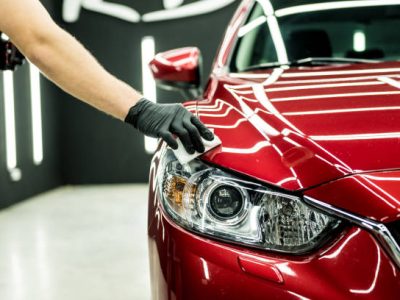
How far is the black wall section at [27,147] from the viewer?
15.5 ft

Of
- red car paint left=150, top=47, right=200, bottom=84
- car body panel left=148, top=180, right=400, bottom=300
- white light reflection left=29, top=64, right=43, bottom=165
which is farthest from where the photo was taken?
white light reflection left=29, top=64, right=43, bottom=165

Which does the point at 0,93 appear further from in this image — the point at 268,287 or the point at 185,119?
the point at 268,287

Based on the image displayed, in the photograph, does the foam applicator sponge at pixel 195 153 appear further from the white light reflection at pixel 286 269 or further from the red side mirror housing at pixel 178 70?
the red side mirror housing at pixel 178 70

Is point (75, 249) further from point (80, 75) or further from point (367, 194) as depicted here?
point (367, 194)

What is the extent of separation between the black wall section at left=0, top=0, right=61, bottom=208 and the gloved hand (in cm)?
359

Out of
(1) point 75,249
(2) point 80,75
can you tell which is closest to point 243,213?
(2) point 80,75

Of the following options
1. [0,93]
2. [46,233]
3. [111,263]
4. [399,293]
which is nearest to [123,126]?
[0,93]

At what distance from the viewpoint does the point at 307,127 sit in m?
1.17

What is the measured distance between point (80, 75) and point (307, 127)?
460 mm

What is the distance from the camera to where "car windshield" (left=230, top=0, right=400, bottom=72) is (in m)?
2.01

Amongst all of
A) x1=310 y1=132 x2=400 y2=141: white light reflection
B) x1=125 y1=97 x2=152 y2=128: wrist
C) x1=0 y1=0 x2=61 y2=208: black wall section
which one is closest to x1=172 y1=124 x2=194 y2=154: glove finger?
x1=125 y1=97 x2=152 y2=128: wrist

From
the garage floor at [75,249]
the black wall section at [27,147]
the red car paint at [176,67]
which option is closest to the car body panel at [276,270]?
the red car paint at [176,67]

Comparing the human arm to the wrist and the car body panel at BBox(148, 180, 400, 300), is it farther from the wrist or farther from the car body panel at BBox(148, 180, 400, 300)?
the car body panel at BBox(148, 180, 400, 300)

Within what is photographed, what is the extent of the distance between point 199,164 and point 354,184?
0.29 meters
